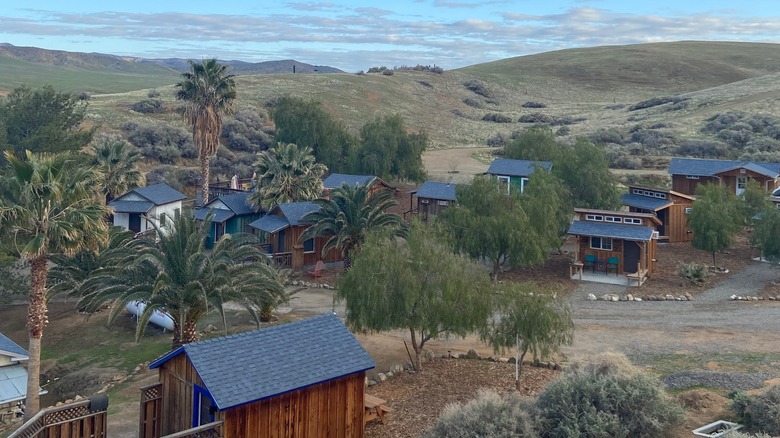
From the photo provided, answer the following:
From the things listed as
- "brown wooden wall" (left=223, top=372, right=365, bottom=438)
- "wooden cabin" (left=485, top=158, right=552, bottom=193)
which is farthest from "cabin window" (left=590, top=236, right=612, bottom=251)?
"brown wooden wall" (left=223, top=372, right=365, bottom=438)

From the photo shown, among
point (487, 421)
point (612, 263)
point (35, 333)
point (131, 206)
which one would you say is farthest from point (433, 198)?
point (487, 421)

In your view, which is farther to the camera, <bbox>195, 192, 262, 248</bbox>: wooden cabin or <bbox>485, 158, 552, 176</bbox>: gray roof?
<bbox>485, 158, 552, 176</bbox>: gray roof

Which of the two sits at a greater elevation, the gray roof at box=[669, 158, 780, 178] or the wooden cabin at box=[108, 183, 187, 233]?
the gray roof at box=[669, 158, 780, 178]

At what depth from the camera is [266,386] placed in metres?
14.7

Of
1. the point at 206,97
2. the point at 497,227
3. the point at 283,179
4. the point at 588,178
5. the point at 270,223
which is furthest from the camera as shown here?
the point at 206,97

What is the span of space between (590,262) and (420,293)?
17.0 metres

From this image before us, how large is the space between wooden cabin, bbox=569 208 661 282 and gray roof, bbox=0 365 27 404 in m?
24.0

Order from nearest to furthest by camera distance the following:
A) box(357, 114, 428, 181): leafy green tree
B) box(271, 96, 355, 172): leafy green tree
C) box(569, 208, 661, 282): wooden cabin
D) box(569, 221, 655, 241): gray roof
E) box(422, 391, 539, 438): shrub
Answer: box(422, 391, 539, 438): shrub
box(569, 221, 655, 241): gray roof
box(569, 208, 661, 282): wooden cabin
box(357, 114, 428, 181): leafy green tree
box(271, 96, 355, 172): leafy green tree

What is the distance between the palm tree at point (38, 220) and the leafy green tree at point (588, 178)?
2800 cm

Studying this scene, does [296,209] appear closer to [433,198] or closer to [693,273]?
[433,198]

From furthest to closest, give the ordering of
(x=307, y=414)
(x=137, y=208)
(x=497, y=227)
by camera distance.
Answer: (x=137, y=208) → (x=497, y=227) → (x=307, y=414)

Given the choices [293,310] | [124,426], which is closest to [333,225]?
[293,310]

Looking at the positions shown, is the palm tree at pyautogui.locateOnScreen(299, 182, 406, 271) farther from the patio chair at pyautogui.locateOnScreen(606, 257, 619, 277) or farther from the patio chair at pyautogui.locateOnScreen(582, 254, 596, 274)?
the patio chair at pyautogui.locateOnScreen(606, 257, 619, 277)

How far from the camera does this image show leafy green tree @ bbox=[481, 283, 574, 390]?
1883cm
